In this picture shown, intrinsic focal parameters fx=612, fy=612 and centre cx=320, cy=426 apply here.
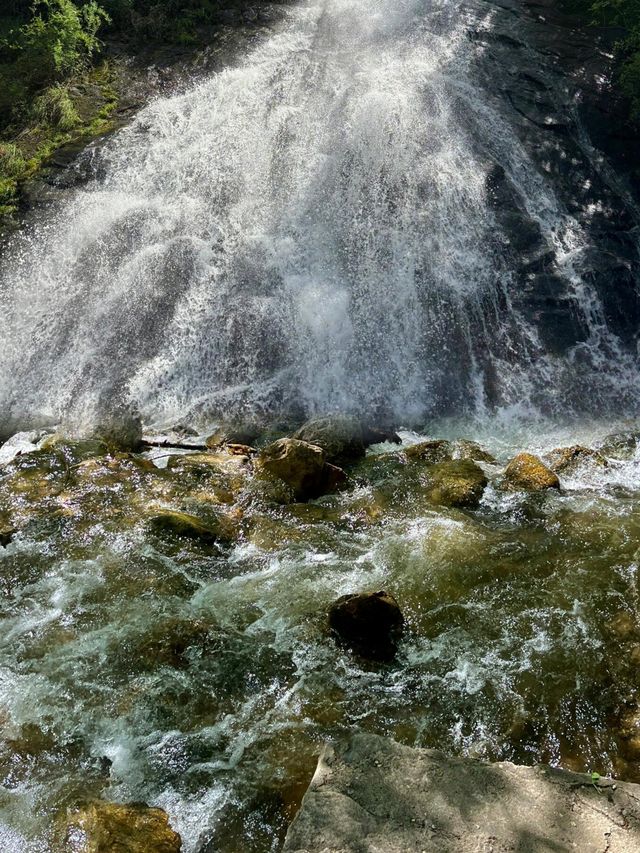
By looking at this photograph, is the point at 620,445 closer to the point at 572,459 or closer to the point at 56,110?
the point at 572,459

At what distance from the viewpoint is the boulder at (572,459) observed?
28.1 feet

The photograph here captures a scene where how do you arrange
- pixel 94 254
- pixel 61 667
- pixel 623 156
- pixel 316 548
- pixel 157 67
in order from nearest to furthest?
pixel 61 667
pixel 316 548
pixel 94 254
pixel 623 156
pixel 157 67

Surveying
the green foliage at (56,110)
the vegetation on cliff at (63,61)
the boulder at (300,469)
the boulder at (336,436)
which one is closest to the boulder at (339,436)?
the boulder at (336,436)

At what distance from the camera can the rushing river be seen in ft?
15.2

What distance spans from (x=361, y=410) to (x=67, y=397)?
501 centimetres

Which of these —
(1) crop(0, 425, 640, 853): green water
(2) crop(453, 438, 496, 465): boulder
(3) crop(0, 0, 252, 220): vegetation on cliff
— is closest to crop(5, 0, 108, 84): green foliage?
(3) crop(0, 0, 252, 220): vegetation on cliff

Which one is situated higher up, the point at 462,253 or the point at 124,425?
the point at 462,253

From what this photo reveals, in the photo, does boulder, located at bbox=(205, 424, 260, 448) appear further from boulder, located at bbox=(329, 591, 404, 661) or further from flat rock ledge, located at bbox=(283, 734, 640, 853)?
flat rock ledge, located at bbox=(283, 734, 640, 853)

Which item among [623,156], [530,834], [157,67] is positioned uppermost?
[157,67]

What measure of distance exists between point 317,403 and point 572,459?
4165mm

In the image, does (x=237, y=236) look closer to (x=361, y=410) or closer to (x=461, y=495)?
(x=361, y=410)

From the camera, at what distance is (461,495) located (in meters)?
7.61

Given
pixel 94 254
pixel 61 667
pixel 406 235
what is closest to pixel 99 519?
pixel 61 667

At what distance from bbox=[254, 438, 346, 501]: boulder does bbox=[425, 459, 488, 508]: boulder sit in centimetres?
121
